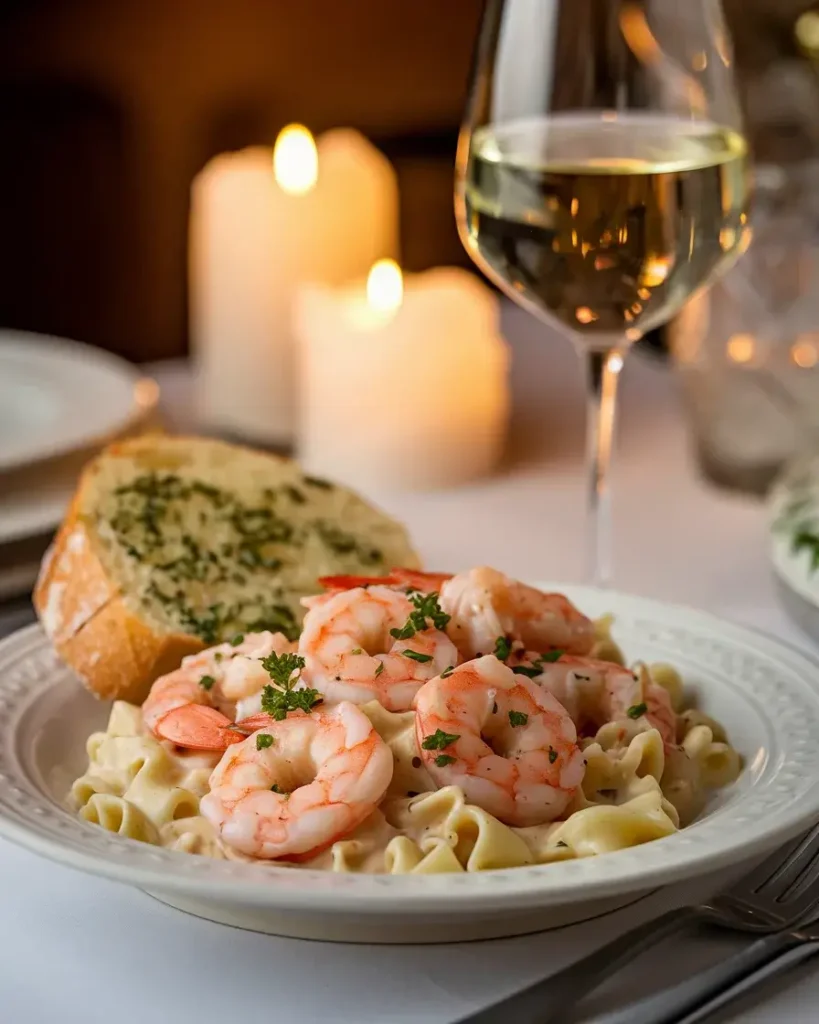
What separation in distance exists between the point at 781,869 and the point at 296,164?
1.70m

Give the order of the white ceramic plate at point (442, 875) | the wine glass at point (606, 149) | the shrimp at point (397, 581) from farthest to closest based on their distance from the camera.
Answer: the wine glass at point (606, 149) → the shrimp at point (397, 581) → the white ceramic plate at point (442, 875)

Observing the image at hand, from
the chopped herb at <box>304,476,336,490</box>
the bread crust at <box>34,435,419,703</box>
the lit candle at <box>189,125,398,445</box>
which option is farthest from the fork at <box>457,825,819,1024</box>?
the lit candle at <box>189,125,398,445</box>

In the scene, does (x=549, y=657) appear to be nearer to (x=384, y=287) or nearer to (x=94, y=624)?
(x=94, y=624)

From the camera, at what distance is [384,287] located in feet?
7.50

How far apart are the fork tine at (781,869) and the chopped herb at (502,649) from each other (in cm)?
23

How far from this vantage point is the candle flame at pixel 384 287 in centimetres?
226

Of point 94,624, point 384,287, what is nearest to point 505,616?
point 94,624

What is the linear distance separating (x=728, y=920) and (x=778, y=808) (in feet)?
0.26

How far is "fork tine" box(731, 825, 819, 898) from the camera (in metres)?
1.04

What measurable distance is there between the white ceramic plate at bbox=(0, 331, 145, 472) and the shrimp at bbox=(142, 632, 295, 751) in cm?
76

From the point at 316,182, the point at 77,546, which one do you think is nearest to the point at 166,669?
the point at 77,546

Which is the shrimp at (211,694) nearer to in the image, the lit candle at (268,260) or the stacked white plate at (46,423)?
the stacked white plate at (46,423)

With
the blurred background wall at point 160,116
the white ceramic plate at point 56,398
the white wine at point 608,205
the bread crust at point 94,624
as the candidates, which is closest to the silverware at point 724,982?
the bread crust at point 94,624

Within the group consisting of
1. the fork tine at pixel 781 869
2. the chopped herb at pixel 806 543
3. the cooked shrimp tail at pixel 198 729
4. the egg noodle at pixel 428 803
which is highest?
the cooked shrimp tail at pixel 198 729
